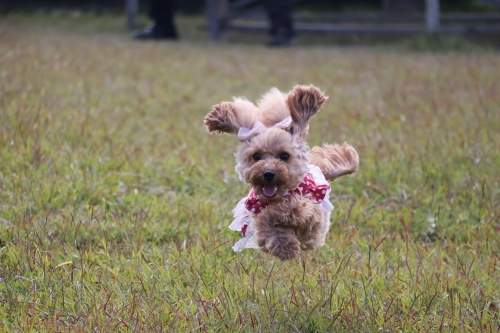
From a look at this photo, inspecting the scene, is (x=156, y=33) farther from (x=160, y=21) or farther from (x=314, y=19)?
(x=314, y=19)

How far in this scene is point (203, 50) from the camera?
1258 centimetres

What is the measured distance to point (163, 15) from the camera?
1445 centimetres

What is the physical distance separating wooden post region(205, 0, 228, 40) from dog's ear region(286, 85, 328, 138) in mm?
12308

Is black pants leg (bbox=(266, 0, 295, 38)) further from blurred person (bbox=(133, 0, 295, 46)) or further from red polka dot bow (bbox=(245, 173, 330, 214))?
red polka dot bow (bbox=(245, 173, 330, 214))

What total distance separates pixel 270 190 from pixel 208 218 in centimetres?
126

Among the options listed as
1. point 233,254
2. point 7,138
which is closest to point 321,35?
point 7,138

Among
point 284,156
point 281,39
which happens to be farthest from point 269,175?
point 281,39

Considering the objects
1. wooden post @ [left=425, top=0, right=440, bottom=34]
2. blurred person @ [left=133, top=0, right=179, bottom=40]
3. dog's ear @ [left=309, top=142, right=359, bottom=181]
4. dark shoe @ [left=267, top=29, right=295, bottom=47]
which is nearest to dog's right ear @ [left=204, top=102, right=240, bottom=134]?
dog's ear @ [left=309, top=142, right=359, bottom=181]

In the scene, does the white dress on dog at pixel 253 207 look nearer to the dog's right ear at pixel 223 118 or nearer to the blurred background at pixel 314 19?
the dog's right ear at pixel 223 118

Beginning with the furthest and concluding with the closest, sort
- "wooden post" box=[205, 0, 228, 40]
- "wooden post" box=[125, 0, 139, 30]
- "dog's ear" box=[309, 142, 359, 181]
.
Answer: "wooden post" box=[125, 0, 139, 30], "wooden post" box=[205, 0, 228, 40], "dog's ear" box=[309, 142, 359, 181]

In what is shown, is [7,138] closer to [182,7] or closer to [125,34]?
[125,34]

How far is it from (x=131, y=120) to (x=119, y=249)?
3.09m

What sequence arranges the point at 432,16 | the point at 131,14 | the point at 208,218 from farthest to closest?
the point at 131,14 → the point at 432,16 → the point at 208,218

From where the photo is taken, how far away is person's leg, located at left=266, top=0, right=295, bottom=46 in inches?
526
